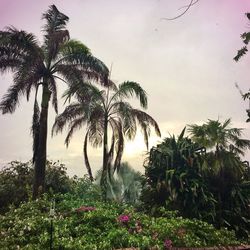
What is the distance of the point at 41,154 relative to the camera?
2262 cm

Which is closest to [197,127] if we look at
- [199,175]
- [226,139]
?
[226,139]

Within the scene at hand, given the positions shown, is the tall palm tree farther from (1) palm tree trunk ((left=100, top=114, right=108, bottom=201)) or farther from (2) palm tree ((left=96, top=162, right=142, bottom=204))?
(2) palm tree ((left=96, top=162, right=142, bottom=204))

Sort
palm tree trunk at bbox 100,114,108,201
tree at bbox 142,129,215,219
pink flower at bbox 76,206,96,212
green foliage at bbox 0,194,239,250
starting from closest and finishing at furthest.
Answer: green foliage at bbox 0,194,239,250 < pink flower at bbox 76,206,96,212 < tree at bbox 142,129,215,219 < palm tree trunk at bbox 100,114,108,201

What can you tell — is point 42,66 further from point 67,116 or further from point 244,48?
point 244,48

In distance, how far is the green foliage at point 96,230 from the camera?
15.4 meters

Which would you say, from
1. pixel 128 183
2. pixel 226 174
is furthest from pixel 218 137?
pixel 128 183

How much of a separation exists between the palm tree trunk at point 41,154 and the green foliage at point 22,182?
47.0 inches

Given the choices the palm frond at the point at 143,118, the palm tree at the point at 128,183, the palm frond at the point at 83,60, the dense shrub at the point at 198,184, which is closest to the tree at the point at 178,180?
the dense shrub at the point at 198,184

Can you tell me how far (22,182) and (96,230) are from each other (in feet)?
35.8

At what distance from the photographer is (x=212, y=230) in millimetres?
18672

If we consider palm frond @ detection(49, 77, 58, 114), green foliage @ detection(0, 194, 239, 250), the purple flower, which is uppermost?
palm frond @ detection(49, 77, 58, 114)

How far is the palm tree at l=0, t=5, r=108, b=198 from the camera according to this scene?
2258cm

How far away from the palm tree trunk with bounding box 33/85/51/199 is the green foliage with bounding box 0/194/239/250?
97.2 inches

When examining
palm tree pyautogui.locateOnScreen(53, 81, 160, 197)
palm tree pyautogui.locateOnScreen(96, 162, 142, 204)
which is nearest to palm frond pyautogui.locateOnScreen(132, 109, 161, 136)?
palm tree pyautogui.locateOnScreen(53, 81, 160, 197)
